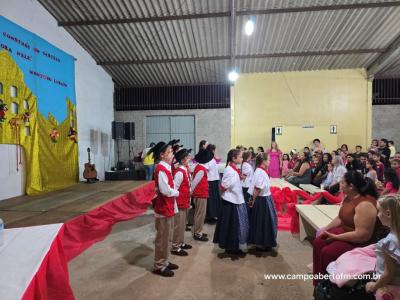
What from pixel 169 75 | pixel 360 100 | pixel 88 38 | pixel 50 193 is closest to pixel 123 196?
pixel 50 193

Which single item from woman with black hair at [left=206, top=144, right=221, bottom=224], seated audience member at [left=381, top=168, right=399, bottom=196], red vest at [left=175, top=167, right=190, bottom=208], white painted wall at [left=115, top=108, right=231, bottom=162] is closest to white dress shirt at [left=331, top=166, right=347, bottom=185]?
seated audience member at [left=381, top=168, right=399, bottom=196]

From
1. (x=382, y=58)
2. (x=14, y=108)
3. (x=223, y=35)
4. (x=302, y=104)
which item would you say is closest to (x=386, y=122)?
(x=382, y=58)

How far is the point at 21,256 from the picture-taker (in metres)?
1.87

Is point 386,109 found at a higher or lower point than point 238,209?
higher

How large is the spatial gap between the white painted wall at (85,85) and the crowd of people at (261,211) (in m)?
4.60

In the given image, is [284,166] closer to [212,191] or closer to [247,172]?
[212,191]

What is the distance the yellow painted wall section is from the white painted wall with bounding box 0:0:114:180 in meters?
4.39

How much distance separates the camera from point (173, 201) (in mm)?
3059

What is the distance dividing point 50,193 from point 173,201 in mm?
4189

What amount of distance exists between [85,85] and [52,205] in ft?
15.9

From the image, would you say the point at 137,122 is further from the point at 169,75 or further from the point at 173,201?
the point at 173,201

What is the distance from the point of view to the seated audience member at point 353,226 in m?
2.08

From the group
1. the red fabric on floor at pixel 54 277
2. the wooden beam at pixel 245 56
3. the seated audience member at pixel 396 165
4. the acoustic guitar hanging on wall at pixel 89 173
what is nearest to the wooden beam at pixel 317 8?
the wooden beam at pixel 245 56

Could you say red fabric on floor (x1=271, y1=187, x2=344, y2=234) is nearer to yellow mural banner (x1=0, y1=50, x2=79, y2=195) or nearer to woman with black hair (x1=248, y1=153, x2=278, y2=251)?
woman with black hair (x1=248, y1=153, x2=278, y2=251)
